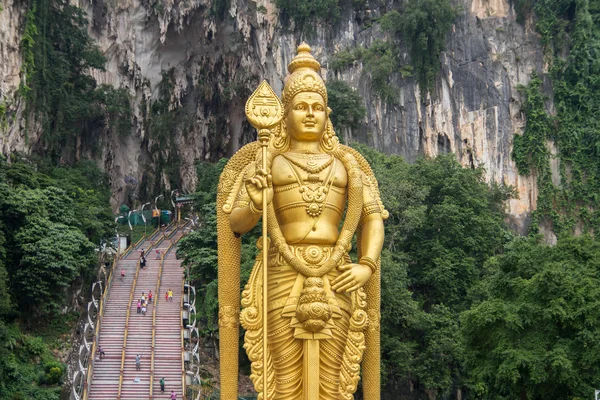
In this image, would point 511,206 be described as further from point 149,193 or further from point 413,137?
point 149,193

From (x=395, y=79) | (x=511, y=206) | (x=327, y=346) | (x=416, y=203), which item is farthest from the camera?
(x=395, y=79)

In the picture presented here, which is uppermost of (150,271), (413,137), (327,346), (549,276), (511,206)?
(413,137)

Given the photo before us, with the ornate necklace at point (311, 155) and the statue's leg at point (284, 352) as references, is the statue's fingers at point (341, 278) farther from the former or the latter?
the ornate necklace at point (311, 155)

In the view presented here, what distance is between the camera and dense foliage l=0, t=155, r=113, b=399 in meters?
18.6

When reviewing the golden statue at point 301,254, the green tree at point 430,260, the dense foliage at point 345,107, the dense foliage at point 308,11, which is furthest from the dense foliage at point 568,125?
the golden statue at point 301,254

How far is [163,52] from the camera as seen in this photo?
36.8m

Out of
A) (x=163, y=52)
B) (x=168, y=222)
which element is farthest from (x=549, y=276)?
(x=163, y=52)

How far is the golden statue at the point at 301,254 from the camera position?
8227 mm

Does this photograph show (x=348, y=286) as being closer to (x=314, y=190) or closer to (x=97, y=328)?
(x=314, y=190)

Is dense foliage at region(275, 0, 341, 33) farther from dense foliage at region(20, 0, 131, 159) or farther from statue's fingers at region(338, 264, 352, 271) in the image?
statue's fingers at region(338, 264, 352, 271)

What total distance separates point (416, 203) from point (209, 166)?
A: 947 centimetres

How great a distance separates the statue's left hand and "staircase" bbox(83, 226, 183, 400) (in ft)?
33.5

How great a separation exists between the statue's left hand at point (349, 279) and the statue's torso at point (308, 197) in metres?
0.31

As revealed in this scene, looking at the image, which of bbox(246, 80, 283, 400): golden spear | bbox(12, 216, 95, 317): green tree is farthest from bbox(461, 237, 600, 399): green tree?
bbox(12, 216, 95, 317): green tree
